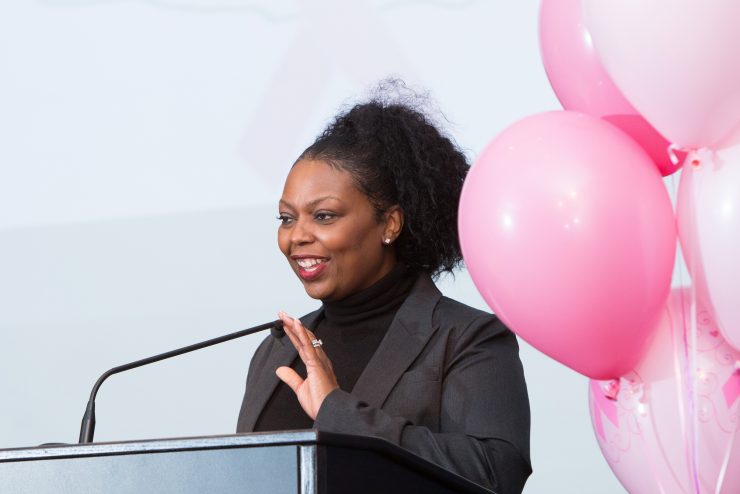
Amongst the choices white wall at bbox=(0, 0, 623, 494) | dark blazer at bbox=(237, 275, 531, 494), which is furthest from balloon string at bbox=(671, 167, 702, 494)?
white wall at bbox=(0, 0, 623, 494)

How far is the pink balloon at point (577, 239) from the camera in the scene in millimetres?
1513

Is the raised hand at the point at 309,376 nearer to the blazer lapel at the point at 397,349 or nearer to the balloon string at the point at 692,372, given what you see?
the blazer lapel at the point at 397,349

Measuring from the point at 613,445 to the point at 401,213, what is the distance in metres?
0.81

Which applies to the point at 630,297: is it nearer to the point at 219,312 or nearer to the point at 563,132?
the point at 563,132

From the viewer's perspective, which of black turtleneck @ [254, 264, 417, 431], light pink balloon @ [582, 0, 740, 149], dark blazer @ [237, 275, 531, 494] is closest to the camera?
light pink balloon @ [582, 0, 740, 149]

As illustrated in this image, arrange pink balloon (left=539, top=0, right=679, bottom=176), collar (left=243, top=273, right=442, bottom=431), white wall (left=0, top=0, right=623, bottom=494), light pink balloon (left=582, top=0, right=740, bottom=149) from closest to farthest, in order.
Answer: light pink balloon (left=582, top=0, right=740, bottom=149) → pink balloon (left=539, top=0, right=679, bottom=176) → collar (left=243, top=273, right=442, bottom=431) → white wall (left=0, top=0, right=623, bottom=494)

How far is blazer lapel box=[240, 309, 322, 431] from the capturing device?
2.25 m

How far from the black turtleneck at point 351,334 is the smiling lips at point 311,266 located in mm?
100

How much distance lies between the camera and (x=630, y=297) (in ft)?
5.00

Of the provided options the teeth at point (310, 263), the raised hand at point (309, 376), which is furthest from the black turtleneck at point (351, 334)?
the raised hand at point (309, 376)

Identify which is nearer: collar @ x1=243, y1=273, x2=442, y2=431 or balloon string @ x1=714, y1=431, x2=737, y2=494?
balloon string @ x1=714, y1=431, x2=737, y2=494

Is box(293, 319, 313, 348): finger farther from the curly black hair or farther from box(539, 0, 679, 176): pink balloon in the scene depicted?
box(539, 0, 679, 176): pink balloon

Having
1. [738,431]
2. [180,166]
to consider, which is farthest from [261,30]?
[738,431]

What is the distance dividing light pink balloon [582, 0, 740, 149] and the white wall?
1264 mm
